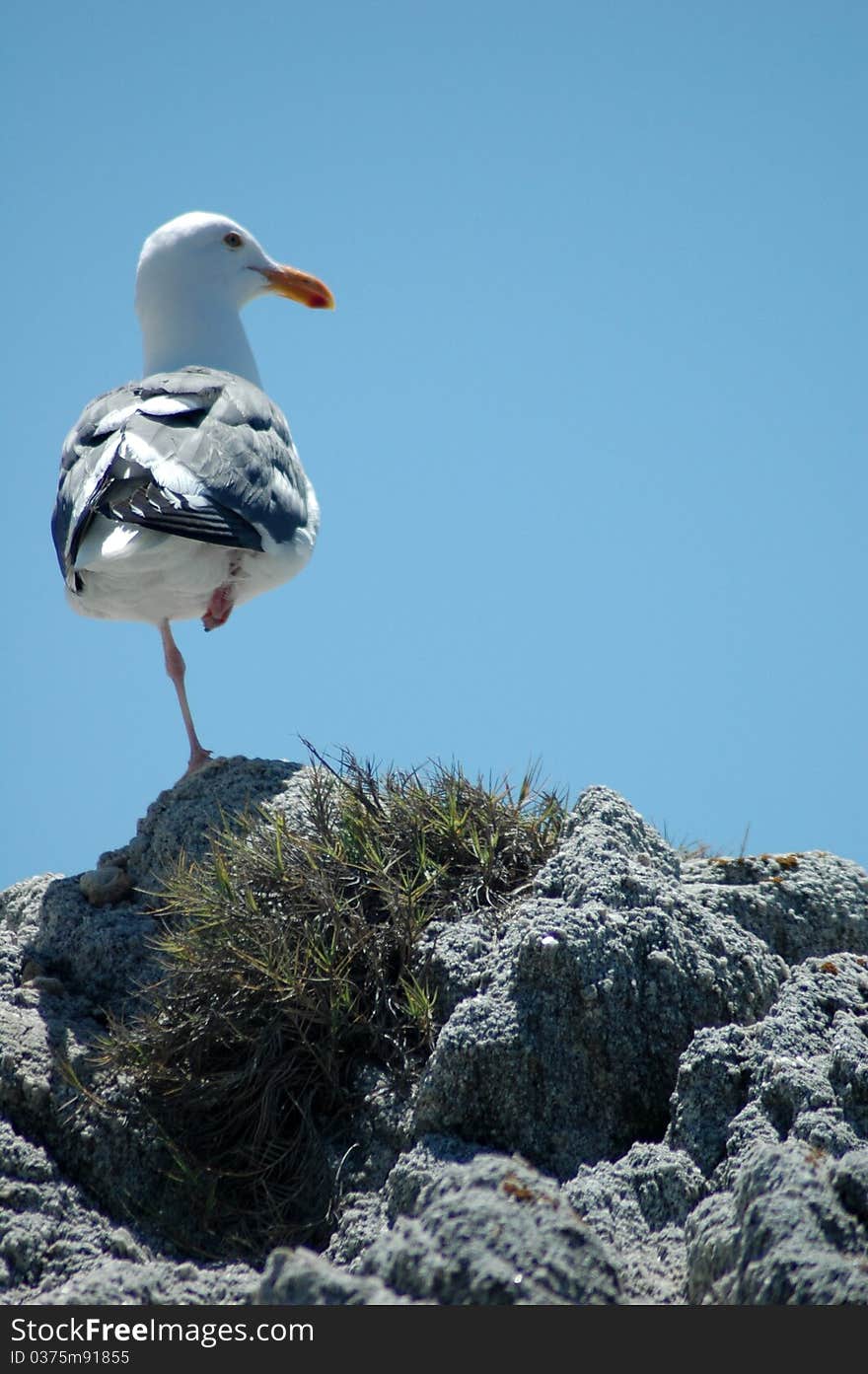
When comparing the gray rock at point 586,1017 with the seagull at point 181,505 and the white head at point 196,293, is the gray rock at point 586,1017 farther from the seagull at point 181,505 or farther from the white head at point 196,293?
the white head at point 196,293

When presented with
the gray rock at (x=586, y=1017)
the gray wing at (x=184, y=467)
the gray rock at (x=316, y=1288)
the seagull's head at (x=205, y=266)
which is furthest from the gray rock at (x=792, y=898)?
the seagull's head at (x=205, y=266)

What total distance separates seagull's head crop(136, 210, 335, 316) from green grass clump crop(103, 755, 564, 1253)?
5.04 meters

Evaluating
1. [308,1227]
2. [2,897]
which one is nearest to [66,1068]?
[308,1227]

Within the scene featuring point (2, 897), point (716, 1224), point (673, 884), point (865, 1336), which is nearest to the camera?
point (865, 1336)

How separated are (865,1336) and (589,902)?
1.69 meters

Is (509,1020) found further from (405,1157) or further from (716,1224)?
(716,1224)

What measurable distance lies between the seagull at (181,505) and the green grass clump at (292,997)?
2.04 m

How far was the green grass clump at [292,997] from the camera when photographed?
3.93m

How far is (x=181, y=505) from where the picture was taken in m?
6.01

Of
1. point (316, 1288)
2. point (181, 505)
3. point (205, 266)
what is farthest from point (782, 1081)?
point (205, 266)

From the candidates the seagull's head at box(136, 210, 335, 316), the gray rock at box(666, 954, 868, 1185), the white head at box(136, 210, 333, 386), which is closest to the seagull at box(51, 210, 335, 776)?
the white head at box(136, 210, 333, 386)

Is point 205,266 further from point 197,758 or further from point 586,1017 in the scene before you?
point 586,1017

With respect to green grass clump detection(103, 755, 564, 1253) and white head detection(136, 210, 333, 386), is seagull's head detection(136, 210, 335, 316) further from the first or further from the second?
green grass clump detection(103, 755, 564, 1253)

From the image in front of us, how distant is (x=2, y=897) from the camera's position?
559cm
